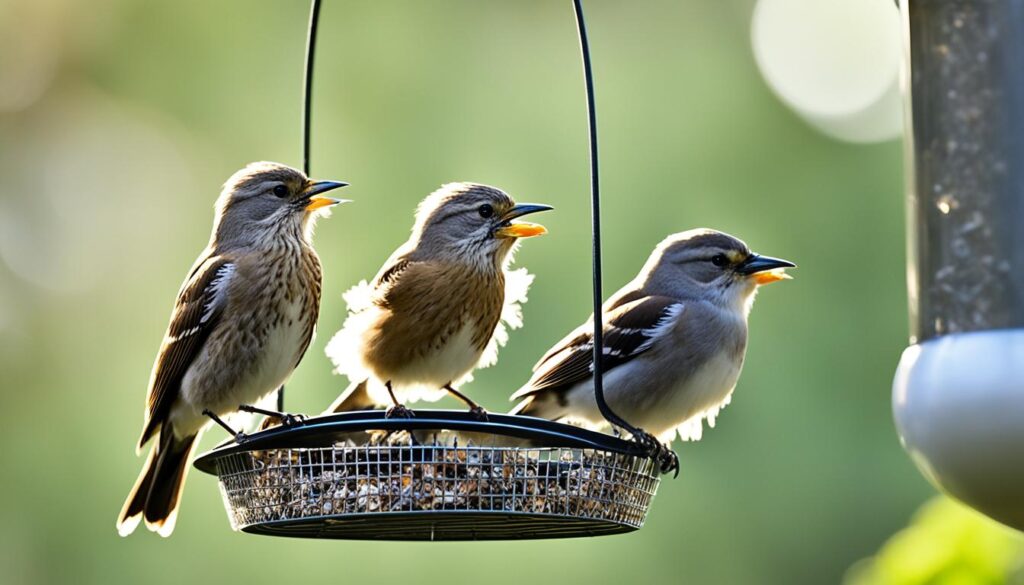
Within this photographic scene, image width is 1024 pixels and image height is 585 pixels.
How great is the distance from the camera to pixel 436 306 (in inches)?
200

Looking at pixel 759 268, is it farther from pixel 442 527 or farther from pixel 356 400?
pixel 442 527

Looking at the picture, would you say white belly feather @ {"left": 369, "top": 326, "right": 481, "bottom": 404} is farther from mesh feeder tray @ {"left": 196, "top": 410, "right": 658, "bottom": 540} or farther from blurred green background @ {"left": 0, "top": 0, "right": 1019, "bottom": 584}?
blurred green background @ {"left": 0, "top": 0, "right": 1019, "bottom": 584}

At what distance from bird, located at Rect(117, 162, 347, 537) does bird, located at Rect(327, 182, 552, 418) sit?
0.77 ft

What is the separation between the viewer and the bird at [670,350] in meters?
5.79

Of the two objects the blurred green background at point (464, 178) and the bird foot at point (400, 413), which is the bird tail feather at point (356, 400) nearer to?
the bird foot at point (400, 413)

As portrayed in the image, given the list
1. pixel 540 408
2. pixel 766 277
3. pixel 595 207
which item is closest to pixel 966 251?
pixel 595 207

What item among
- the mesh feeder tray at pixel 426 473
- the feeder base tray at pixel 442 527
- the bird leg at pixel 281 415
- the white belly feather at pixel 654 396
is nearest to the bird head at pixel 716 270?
the white belly feather at pixel 654 396

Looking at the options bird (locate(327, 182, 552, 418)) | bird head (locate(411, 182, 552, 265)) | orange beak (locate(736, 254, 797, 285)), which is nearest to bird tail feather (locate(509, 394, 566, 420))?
bird (locate(327, 182, 552, 418))

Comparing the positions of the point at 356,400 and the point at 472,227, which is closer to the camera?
the point at 472,227

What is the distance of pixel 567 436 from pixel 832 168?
9501mm

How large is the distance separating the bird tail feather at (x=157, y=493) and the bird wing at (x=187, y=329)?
0.16m

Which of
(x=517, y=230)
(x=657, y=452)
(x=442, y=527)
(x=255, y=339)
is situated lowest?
(x=442, y=527)

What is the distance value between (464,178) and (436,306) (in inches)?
233

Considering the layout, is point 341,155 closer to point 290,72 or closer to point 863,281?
point 290,72
